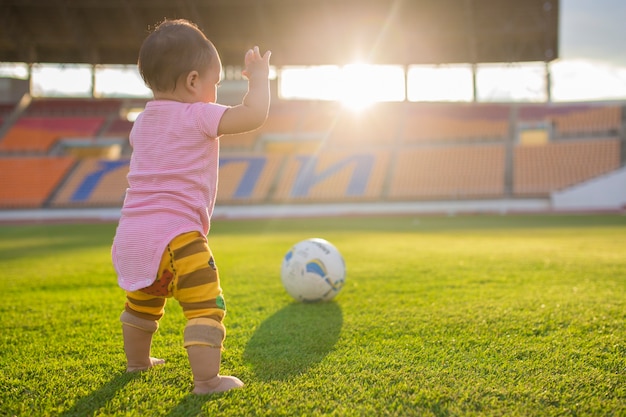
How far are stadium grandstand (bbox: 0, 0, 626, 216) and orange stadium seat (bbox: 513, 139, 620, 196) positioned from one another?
78mm

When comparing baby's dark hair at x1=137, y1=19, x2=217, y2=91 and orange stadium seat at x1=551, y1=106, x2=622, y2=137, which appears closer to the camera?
baby's dark hair at x1=137, y1=19, x2=217, y2=91

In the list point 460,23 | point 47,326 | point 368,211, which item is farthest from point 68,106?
point 47,326

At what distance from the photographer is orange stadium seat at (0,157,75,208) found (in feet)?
78.8

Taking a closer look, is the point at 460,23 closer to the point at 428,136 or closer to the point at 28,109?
the point at 428,136

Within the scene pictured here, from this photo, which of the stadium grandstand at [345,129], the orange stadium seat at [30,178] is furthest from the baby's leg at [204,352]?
the orange stadium seat at [30,178]

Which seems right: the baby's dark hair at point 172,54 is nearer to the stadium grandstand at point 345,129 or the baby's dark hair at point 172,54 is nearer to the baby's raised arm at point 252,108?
the baby's raised arm at point 252,108

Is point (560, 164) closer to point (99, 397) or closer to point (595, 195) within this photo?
point (595, 195)

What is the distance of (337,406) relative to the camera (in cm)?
197

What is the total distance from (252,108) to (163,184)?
0.50 meters

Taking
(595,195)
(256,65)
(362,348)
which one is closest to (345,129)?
(595,195)

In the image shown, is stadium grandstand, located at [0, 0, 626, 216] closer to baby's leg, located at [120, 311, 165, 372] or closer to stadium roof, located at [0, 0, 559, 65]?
stadium roof, located at [0, 0, 559, 65]

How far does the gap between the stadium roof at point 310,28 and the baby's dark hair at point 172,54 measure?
23.4m

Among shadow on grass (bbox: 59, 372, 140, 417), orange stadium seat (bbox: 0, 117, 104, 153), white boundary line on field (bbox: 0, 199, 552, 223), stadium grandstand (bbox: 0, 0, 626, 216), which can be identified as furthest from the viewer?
orange stadium seat (bbox: 0, 117, 104, 153)

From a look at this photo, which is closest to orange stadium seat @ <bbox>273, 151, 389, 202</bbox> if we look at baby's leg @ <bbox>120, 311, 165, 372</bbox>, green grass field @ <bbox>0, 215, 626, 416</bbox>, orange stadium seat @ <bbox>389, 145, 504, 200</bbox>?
orange stadium seat @ <bbox>389, 145, 504, 200</bbox>
